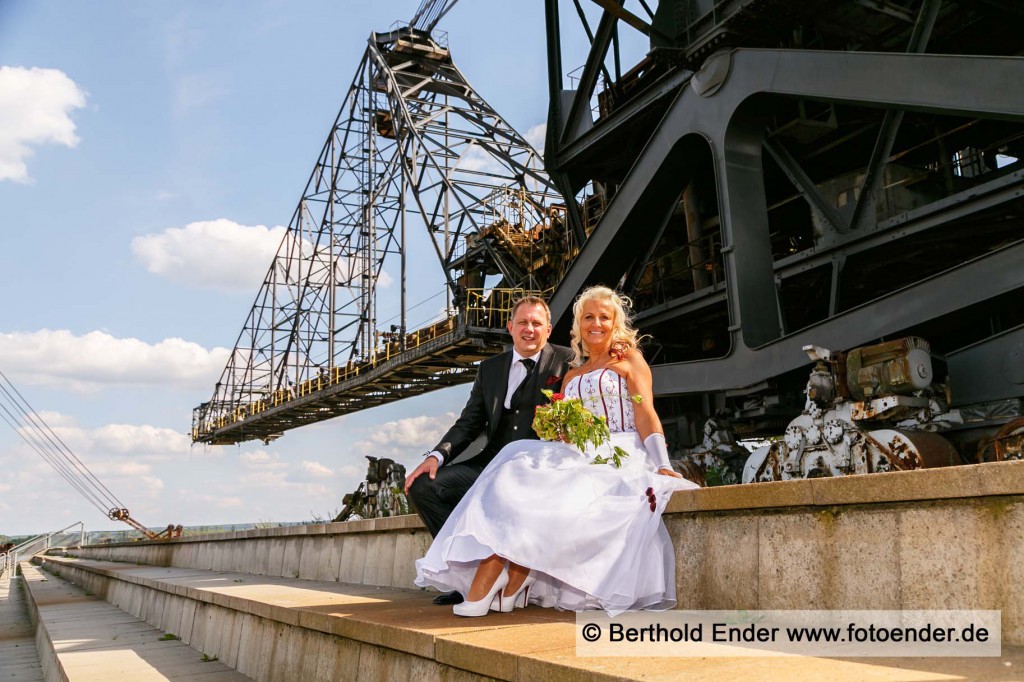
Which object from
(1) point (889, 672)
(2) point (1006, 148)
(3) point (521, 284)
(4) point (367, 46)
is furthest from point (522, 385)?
(4) point (367, 46)

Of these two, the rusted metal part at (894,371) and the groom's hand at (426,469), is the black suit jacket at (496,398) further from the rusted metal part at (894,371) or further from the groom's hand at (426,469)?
the rusted metal part at (894,371)

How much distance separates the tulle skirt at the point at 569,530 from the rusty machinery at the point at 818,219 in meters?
3.08

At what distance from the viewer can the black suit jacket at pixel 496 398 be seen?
15.0ft

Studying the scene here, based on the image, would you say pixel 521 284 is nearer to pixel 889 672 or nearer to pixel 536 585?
pixel 536 585

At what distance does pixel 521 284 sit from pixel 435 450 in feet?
62.1

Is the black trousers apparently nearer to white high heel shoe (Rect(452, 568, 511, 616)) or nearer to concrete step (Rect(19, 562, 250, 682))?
white high heel shoe (Rect(452, 568, 511, 616))

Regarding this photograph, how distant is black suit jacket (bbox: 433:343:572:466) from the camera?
15.0ft

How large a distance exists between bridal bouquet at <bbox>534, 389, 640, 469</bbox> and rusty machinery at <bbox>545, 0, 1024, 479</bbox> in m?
3.12

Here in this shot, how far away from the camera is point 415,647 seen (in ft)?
10.5

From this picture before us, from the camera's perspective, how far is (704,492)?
12.0 feet

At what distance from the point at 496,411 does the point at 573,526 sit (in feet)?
4.52

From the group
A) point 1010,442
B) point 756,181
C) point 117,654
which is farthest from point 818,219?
point 117,654

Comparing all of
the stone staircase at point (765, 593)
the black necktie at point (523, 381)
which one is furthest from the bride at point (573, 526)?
the black necktie at point (523, 381)

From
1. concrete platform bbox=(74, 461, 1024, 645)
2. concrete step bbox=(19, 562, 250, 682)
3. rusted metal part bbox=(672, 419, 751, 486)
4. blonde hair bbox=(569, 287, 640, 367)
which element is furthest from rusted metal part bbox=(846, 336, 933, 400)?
concrete step bbox=(19, 562, 250, 682)
